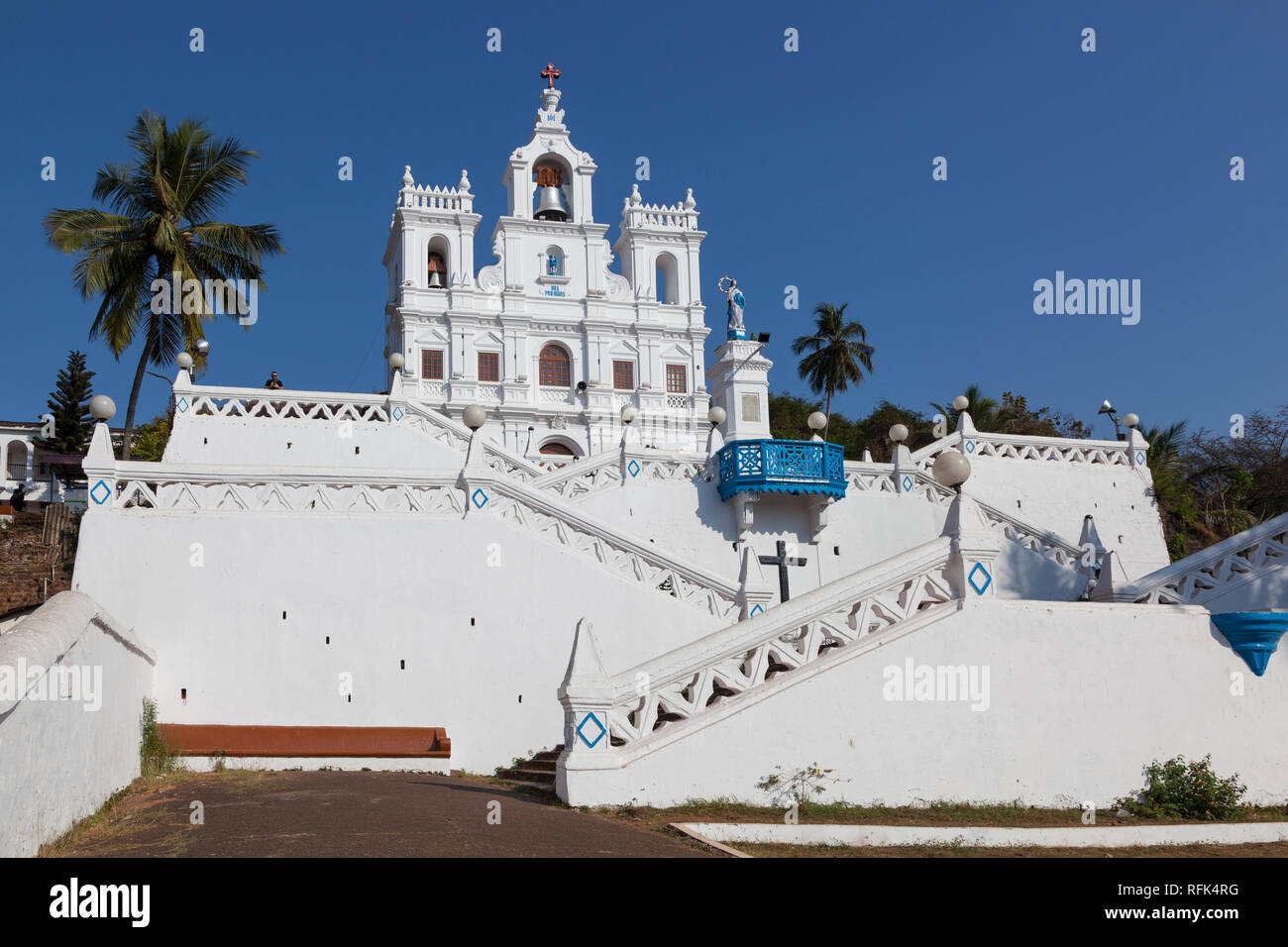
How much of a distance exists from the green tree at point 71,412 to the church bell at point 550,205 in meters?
21.0

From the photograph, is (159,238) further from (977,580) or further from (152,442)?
(977,580)

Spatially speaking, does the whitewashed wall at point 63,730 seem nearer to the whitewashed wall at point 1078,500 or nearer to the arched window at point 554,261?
the whitewashed wall at point 1078,500

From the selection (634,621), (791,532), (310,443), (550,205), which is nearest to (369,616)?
(634,621)

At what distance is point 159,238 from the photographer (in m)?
28.8

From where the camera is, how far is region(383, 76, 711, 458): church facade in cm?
4659

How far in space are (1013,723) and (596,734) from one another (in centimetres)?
495

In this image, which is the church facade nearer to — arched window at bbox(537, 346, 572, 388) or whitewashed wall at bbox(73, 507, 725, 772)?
arched window at bbox(537, 346, 572, 388)

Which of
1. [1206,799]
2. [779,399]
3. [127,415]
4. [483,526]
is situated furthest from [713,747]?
[779,399]

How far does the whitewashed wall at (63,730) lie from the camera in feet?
26.2

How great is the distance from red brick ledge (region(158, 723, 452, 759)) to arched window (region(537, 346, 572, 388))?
3242cm

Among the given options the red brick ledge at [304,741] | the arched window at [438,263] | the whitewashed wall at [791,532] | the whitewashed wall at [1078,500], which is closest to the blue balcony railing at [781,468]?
the whitewashed wall at [791,532]

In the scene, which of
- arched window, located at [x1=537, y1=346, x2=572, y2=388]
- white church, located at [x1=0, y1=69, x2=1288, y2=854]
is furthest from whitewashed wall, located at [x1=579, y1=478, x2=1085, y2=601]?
arched window, located at [x1=537, y1=346, x2=572, y2=388]

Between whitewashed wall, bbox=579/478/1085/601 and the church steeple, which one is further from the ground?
the church steeple

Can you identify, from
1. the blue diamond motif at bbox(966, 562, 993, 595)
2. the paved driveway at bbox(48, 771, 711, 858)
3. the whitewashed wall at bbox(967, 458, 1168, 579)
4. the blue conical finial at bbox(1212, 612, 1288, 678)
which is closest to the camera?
the paved driveway at bbox(48, 771, 711, 858)
